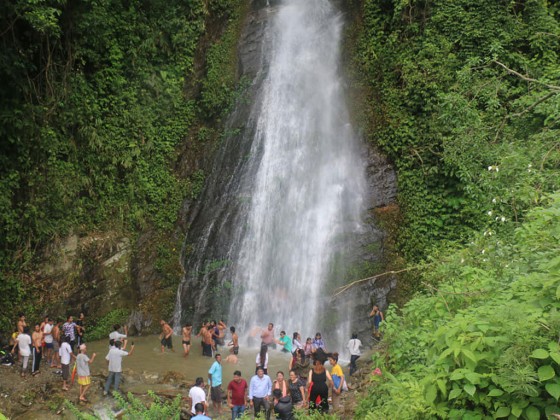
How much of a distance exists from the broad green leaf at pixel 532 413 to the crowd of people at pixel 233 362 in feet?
14.6

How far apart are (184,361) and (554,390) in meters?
10.3

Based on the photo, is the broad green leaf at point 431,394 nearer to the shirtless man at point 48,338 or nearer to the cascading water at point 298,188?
the cascading water at point 298,188

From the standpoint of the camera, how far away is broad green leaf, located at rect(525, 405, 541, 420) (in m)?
3.86

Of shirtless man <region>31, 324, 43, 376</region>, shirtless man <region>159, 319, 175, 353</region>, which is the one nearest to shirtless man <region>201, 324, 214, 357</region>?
shirtless man <region>159, 319, 175, 353</region>

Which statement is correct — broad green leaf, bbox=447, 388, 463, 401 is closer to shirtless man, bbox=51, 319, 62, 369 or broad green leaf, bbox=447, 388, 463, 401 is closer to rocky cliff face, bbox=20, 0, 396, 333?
rocky cliff face, bbox=20, 0, 396, 333

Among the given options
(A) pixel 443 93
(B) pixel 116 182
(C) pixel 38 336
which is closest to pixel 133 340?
(C) pixel 38 336

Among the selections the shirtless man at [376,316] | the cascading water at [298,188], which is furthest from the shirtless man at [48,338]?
the shirtless man at [376,316]

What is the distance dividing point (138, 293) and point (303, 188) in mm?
6081

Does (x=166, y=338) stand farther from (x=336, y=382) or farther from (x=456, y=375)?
(x=456, y=375)

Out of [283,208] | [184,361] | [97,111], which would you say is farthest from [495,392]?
[97,111]

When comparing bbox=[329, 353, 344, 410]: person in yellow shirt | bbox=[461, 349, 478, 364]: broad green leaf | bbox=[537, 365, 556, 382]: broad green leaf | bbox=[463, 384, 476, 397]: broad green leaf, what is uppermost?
bbox=[461, 349, 478, 364]: broad green leaf

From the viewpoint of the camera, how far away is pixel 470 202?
14.0 m

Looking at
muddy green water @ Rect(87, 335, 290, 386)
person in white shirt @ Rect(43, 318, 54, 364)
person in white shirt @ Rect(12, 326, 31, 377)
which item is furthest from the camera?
person in white shirt @ Rect(43, 318, 54, 364)

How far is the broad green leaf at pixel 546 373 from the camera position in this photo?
3.78 metres
